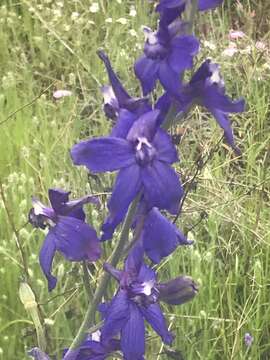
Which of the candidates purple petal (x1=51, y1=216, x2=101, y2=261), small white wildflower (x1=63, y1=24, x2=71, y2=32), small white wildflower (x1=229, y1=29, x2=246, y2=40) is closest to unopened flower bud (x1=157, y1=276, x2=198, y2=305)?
purple petal (x1=51, y1=216, x2=101, y2=261)

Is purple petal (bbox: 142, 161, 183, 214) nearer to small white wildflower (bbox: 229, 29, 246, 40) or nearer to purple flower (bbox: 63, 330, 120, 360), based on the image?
purple flower (bbox: 63, 330, 120, 360)

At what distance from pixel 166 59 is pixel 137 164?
137 millimetres

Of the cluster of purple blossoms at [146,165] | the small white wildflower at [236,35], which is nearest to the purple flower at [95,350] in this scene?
the cluster of purple blossoms at [146,165]

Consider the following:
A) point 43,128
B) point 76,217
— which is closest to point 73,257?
point 76,217

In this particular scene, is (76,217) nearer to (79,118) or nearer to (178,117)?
(178,117)

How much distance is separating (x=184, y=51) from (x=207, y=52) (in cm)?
227

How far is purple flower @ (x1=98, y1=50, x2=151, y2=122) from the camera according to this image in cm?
109

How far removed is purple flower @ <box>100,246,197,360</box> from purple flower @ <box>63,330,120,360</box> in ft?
0.24

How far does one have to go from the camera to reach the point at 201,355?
2.13 metres

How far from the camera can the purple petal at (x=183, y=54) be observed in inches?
40.9

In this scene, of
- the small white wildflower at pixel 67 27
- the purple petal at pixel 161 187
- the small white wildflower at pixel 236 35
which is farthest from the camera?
the small white wildflower at pixel 67 27

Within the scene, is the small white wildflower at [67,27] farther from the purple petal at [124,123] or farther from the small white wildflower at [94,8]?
the purple petal at [124,123]

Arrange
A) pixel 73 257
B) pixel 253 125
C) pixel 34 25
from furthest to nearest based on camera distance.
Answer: pixel 34 25 < pixel 253 125 < pixel 73 257

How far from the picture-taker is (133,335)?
111 centimetres
